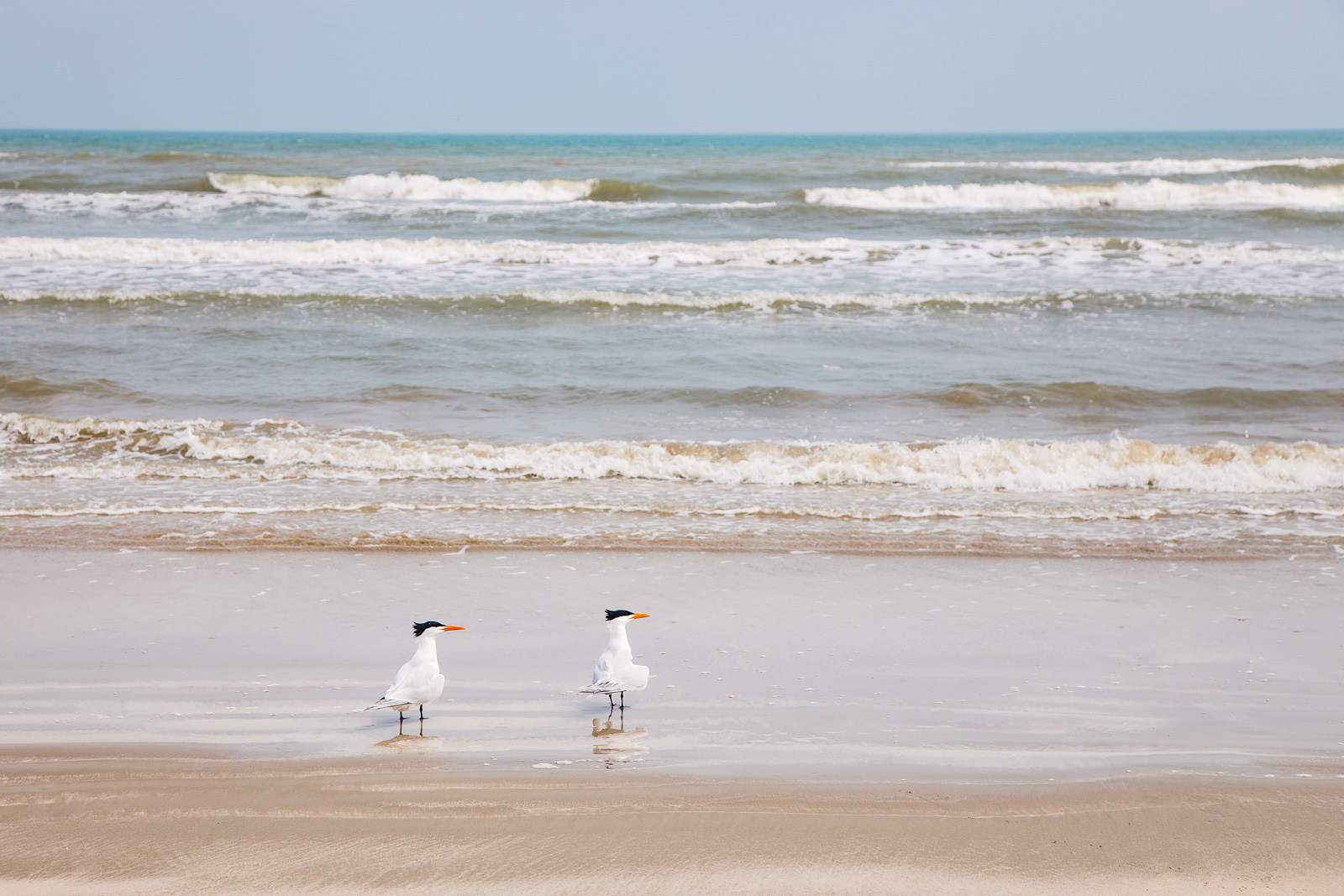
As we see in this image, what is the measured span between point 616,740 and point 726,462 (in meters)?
4.45

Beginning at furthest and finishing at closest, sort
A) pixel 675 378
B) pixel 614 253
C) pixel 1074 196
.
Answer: pixel 1074 196 → pixel 614 253 → pixel 675 378

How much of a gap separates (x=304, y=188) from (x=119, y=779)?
2860cm

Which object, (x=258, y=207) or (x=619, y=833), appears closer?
(x=619, y=833)

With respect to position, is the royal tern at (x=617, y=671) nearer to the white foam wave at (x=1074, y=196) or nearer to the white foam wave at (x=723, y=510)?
the white foam wave at (x=723, y=510)

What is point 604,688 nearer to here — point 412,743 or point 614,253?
point 412,743

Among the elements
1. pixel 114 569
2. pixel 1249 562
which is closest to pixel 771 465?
pixel 1249 562

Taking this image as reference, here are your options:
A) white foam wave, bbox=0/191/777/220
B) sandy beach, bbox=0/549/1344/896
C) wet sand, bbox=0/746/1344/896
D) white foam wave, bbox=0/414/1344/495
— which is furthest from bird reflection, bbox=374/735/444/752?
white foam wave, bbox=0/191/777/220

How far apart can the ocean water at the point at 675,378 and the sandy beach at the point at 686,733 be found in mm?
868

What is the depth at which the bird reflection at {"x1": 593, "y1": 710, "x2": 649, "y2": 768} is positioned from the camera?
3.69m

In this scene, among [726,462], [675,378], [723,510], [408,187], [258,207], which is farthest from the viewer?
[408,187]

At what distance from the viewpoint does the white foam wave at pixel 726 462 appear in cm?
770

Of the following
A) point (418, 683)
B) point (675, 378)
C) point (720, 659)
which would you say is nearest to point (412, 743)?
point (418, 683)

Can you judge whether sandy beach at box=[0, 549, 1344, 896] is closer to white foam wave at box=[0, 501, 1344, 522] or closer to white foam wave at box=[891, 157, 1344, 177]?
white foam wave at box=[0, 501, 1344, 522]

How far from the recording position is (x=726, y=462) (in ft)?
26.6
